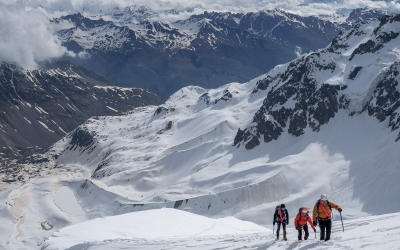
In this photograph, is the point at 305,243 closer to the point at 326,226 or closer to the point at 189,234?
the point at 326,226

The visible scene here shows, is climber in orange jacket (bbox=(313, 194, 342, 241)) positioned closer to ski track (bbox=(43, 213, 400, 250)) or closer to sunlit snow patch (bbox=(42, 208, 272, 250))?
ski track (bbox=(43, 213, 400, 250))

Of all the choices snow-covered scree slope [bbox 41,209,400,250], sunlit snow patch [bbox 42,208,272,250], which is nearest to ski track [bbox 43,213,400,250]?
snow-covered scree slope [bbox 41,209,400,250]

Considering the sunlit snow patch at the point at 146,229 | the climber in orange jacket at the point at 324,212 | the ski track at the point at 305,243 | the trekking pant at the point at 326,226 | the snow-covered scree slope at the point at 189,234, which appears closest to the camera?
the ski track at the point at 305,243

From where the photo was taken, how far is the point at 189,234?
212 ft

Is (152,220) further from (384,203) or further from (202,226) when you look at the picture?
→ (384,203)

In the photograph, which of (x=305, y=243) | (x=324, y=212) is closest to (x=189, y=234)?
(x=305, y=243)

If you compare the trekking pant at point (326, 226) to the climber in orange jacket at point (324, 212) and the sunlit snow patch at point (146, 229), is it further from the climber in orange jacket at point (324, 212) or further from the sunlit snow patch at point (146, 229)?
the sunlit snow patch at point (146, 229)

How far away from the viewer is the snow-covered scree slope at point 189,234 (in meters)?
34.0

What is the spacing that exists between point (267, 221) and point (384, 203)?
40.4 meters

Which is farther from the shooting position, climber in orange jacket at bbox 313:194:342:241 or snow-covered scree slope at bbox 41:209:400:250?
snow-covered scree slope at bbox 41:209:400:250

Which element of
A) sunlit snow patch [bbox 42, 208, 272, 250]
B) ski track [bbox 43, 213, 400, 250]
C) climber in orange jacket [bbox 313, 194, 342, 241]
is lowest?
ski track [bbox 43, 213, 400, 250]

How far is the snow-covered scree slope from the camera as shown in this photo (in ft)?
112

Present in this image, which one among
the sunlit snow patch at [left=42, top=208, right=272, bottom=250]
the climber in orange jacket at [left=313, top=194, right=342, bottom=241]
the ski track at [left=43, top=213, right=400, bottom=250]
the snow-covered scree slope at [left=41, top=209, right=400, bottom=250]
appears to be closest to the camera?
the ski track at [left=43, top=213, right=400, bottom=250]

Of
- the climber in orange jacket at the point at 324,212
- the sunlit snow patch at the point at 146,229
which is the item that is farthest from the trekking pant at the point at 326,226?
the sunlit snow patch at the point at 146,229
